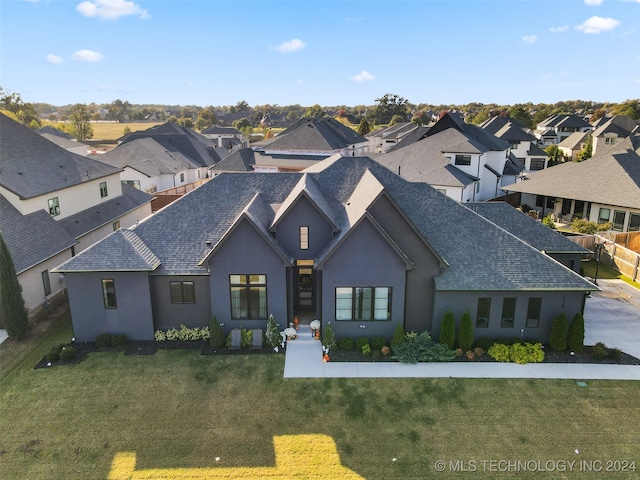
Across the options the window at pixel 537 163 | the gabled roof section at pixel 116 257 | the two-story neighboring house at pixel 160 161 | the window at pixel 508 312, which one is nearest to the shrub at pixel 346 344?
the window at pixel 508 312

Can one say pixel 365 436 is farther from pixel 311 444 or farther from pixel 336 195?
pixel 336 195

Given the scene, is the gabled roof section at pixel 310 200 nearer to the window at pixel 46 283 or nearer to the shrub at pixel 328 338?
the shrub at pixel 328 338

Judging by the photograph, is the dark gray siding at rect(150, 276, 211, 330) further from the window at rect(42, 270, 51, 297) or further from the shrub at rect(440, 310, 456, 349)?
the shrub at rect(440, 310, 456, 349)

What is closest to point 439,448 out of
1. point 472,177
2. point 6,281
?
point 6,281

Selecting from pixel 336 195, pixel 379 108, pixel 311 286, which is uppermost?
pixel 379 108

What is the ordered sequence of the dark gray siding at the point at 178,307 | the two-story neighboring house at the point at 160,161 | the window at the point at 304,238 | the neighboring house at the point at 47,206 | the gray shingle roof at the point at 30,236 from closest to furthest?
1. the dark gray siding at the point at 178,307
2. the window at the point at 304,238
3. the gray shingle roof at the point at 30,236
4. the neighboring house at the point at 47,206
5. the two-story neighboring house at the point at 160,161

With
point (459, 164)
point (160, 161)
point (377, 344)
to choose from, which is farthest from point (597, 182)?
point (160, 161)
